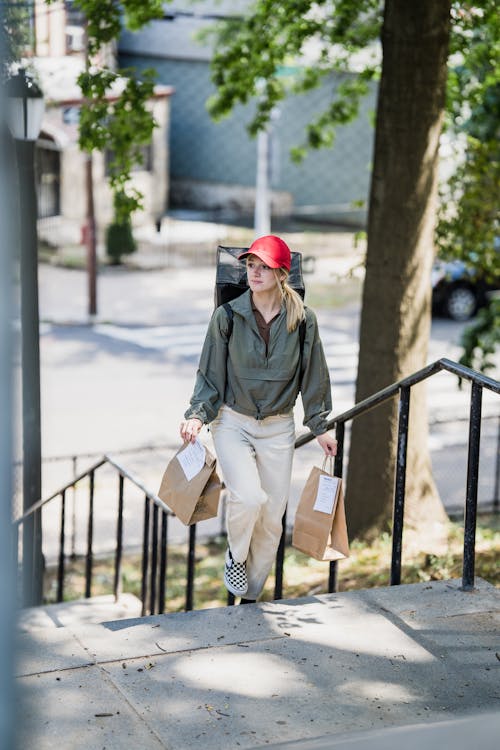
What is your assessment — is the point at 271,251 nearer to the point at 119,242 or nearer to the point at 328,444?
the point at 328,444

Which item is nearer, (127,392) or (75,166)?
(127,392)

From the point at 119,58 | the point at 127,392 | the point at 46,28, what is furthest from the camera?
the point at 119,58

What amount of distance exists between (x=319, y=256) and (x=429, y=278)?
19.8 meters

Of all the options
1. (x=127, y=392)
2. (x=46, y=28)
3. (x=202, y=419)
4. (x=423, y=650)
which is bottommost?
(x=127, y=392)

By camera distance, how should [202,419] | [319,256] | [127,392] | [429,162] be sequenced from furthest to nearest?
[319,256]
[127,392]
[429,162]
[202,419]

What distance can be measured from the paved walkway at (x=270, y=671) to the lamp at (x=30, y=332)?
3.03m

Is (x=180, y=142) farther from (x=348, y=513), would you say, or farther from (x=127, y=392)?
(x=348, y=513)

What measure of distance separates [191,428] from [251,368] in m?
0.36

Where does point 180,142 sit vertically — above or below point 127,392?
above

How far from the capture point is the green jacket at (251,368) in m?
4.63

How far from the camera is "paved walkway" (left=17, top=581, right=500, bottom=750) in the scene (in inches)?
144

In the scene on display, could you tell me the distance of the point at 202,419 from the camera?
15.2 ft

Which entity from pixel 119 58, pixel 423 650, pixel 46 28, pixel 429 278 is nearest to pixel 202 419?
pixel 423 650

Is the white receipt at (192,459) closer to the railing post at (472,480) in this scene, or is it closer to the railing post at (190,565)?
the railing post at (190,565)
